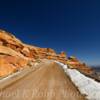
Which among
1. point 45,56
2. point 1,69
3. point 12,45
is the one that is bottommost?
point 1,69

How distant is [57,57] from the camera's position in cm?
16388

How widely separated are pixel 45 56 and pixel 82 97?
144562 mm

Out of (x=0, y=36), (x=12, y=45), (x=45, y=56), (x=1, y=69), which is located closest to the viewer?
(x=1, y=69)

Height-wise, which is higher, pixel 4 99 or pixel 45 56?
pixel 45 56

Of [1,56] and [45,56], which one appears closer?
[1,56]

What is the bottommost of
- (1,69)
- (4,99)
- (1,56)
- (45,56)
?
(4,99)

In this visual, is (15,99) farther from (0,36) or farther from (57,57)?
(57,57)

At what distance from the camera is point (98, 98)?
30.1 ft

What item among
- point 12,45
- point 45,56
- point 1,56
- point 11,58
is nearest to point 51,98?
point 1,56

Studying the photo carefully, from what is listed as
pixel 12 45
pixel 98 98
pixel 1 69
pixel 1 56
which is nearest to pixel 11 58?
pixel 1 56

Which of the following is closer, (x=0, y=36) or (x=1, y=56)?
(x=1, y=56)

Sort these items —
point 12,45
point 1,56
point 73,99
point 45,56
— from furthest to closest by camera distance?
point 45,56
point 12,45
point 1,56
point 73,99

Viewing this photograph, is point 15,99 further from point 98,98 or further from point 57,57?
point 57,57

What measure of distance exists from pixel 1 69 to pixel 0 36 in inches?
752
